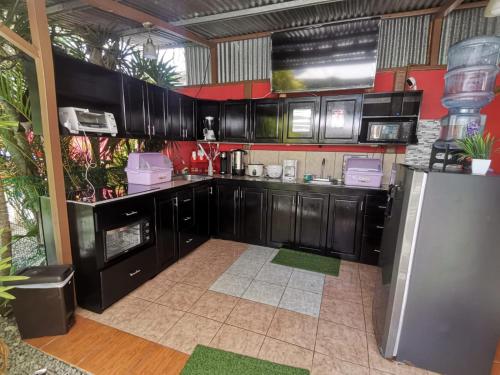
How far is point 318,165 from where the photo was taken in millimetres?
3648

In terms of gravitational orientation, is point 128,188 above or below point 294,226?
above

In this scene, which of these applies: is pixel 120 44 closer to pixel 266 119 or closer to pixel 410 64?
pixel 266 119

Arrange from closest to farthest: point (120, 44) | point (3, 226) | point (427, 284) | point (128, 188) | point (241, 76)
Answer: point (427, 284) → point (3, 226) → point (128, 188) → point (120, 44) → point (241, 76)

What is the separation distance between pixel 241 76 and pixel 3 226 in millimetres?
3432

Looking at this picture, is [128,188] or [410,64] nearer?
[128,188]

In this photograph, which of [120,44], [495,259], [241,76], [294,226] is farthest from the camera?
[241,76]

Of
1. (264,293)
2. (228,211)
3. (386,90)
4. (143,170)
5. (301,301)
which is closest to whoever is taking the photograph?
(301,301)

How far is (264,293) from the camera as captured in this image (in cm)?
246

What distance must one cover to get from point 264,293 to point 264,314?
1.02 ft

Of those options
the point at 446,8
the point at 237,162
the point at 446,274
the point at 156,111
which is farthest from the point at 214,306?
the point at 446,8

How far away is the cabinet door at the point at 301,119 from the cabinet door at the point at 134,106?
182 cm

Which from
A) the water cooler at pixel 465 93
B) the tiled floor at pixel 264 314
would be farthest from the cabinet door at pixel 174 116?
the water cooler at pixel 465 93

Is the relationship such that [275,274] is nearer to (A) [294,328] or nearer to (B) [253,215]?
(A) [294,328]

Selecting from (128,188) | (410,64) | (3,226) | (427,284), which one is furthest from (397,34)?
(3,226)
